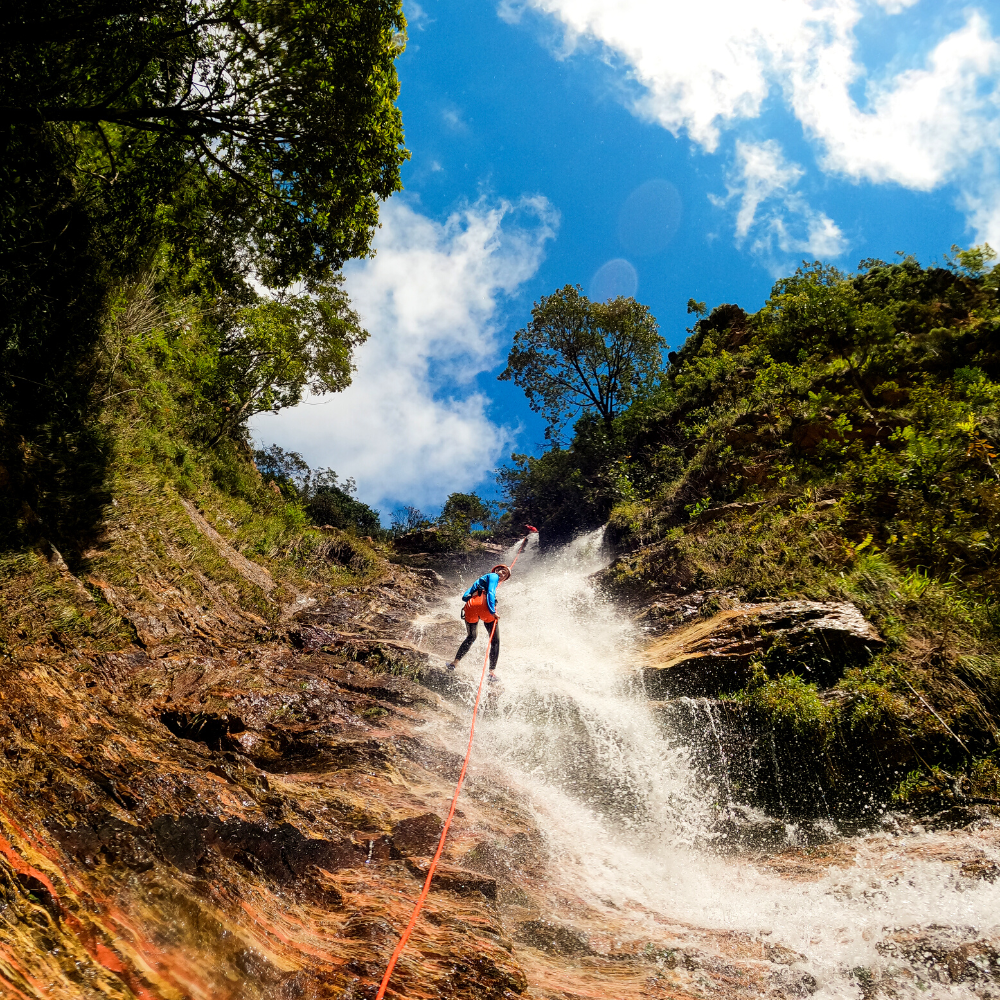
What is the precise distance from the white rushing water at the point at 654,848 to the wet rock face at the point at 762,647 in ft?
2.45

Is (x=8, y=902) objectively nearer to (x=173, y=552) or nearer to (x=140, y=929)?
(x=140, y=929)

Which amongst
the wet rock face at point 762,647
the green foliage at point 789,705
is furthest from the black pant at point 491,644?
the green foliage at point 789,705

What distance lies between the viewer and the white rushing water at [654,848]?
353cm

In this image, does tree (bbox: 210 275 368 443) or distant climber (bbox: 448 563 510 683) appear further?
tree (bbox: 210 275 368 443)

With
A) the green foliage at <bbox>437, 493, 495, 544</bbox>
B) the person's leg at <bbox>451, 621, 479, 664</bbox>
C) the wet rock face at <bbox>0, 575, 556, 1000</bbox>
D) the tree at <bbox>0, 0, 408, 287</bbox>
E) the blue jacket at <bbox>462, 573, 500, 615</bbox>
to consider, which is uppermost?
the green foliage at <bbox>437, 493, 495, 544</bbox>

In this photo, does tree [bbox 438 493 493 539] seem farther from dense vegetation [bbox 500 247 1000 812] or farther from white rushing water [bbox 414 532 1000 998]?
white rushing water [bbox 414 532 1000 998]

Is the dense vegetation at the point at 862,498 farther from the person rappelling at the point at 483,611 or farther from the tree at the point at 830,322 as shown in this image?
the person rappelling at the point at 483,611

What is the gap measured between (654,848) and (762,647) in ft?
9.70

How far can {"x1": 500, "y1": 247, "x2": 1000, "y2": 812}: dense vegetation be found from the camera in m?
5.42


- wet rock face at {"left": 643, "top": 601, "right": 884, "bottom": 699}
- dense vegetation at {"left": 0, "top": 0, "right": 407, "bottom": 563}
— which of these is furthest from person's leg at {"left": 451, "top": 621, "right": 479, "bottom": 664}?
dense vegetation at {"left": 0, "top": 0, "right": 407, "bottom": 563}

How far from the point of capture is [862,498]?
26.8 ft

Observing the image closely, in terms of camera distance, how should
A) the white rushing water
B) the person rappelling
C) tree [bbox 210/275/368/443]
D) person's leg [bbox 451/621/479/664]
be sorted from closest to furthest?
the white rushing water, the person rappelling, person's leg [bbox 451/621/479/664], tree [bbox 210/275/368/443]

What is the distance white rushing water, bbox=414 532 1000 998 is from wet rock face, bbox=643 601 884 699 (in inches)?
29.3

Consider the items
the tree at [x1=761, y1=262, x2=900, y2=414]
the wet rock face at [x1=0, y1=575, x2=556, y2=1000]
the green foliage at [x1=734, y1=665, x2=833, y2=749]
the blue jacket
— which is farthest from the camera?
the tree at [x1=761, y1=262, x2=900, y2=414]
